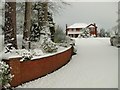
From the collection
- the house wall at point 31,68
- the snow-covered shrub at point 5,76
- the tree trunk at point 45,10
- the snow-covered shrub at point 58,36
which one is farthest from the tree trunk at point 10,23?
the snow-covered shrub at point 58,36

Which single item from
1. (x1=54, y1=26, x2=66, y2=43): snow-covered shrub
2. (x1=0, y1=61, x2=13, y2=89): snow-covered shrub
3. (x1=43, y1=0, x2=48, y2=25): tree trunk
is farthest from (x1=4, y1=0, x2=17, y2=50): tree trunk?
(x1=54, y1=26, x2=66, y2=43): snow-covered shrub

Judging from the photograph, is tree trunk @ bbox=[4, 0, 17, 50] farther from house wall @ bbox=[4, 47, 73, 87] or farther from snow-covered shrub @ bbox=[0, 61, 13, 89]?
snow-covered shrub @ bbox=[0, 61, 13, 89]

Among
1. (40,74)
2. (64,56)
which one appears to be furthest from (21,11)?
(40,74)

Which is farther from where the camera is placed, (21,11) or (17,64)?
(21,11)

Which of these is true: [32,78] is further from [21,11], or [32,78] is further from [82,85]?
[21,11]

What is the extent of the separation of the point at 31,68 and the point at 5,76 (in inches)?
96.0

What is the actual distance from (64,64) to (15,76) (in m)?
6.94

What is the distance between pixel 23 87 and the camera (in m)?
11.0

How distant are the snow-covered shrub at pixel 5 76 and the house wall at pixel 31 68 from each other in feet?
2.12

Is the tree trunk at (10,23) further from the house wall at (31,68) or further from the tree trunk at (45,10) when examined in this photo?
the tree trunk at (45,10)

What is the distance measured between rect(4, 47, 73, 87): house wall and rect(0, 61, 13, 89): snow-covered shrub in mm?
645

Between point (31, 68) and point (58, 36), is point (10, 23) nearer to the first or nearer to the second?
point (31, 68)

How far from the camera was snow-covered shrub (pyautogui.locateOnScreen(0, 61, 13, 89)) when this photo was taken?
9.74 meters

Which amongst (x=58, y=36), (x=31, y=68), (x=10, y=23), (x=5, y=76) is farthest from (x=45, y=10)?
(x=5, y=76)
